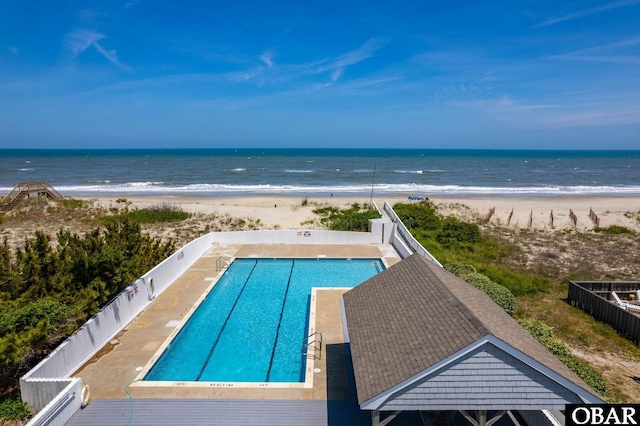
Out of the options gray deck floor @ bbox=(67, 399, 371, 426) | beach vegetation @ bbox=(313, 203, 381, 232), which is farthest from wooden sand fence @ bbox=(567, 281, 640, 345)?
beach vegetation @ bbox=(313, 203, 381, 232)

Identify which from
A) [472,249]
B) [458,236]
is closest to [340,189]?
[458,236]

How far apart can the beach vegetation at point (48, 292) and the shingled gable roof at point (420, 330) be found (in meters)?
7.20

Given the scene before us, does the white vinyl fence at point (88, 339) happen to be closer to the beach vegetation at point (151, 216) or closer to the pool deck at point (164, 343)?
the pool deck at point (164, 343)

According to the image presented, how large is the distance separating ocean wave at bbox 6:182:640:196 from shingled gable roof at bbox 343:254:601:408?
42567mm

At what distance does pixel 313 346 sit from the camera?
40.2ft

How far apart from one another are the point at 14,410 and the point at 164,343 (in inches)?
159

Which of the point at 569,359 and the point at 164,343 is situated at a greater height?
the point at 569,359

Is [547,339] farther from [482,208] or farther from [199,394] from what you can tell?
[482,208]

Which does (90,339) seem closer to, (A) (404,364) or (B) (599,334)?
(A) (404,364)

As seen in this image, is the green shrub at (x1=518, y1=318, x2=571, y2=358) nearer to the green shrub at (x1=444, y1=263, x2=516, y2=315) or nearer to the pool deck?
the green shrub at (x1=444, y1=263, x2=516, y2=315)

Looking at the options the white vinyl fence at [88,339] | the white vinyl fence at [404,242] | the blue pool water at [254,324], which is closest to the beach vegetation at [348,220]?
the white vinyl fence at [404,242]

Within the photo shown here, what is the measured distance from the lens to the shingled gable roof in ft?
22.4

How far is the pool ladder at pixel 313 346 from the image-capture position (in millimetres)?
11766

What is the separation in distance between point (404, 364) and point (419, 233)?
2142 centimetres
